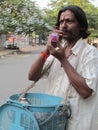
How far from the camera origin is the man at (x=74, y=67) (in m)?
2.39

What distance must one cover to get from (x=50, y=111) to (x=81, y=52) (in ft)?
1.46

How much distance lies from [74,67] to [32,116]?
414 mm

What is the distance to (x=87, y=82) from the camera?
2406 mm

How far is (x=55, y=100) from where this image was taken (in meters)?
2.56

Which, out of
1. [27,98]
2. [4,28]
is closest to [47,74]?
[27,98]

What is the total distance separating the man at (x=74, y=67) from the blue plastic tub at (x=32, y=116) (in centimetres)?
9

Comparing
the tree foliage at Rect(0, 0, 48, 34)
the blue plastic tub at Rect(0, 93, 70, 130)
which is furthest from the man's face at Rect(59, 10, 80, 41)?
the tree foliage at Rect(0, 0, 48, 34)

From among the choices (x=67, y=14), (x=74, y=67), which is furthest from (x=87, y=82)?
(x=67, y=14)

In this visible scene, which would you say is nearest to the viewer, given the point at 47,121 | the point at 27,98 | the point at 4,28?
the point at 47,121

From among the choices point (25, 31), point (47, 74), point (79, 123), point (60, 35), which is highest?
point (60, 35)

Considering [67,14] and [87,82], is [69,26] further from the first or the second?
[87,82]

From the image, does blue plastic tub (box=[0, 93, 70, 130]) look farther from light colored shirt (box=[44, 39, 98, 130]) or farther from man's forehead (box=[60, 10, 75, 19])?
man's forehead (box=[60, 10, 75, 19])

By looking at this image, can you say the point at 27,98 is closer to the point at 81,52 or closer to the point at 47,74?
the point at 47,74

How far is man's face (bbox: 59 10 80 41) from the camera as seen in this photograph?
254 centimetres
